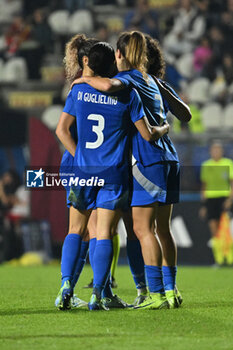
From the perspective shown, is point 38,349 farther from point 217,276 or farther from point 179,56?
point 179,56

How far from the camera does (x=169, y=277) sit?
17.2ft

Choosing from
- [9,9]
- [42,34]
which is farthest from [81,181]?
[9,9]

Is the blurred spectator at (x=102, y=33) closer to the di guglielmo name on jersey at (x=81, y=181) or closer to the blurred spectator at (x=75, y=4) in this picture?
the blurred spectator at (x=75, y=4)

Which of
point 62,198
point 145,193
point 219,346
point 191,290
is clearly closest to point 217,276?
point 191,290

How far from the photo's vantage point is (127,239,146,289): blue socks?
541 centimetres

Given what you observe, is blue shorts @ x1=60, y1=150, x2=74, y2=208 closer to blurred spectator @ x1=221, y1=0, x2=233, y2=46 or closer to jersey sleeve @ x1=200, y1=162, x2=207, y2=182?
jersey sleeve @ x1=200, y1=162, x2=207, y2=182

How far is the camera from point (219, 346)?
3.56m

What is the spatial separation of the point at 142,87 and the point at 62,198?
26.0 ft

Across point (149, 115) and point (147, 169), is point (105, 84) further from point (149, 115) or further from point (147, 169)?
point (147, 169)

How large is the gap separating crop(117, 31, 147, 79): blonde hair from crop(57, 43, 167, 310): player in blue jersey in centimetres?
11

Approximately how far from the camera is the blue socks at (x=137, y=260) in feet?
17.7

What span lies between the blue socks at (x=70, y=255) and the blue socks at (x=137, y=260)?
1.91ft

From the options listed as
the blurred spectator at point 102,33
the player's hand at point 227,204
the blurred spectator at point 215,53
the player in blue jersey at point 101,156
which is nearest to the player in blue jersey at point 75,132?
the player in blue jersey at point 101,156

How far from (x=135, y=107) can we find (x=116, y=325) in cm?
144
